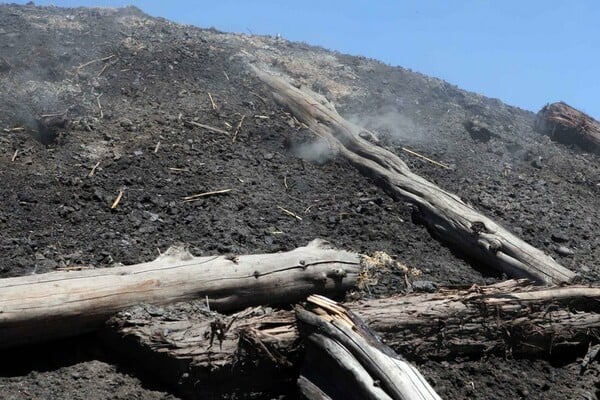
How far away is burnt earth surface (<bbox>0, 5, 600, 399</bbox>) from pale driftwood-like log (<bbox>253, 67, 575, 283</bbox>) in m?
0.13

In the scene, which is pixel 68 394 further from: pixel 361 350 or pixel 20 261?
pixel 361 350

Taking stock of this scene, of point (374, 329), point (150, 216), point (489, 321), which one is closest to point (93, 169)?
point (150, 216)

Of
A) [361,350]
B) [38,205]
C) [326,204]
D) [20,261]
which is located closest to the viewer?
[361,350]

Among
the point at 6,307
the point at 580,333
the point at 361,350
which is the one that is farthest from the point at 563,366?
the point at 6,307

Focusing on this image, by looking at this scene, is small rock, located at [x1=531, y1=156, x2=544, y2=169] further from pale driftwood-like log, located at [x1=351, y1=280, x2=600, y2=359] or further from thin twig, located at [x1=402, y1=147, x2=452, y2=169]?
pale driftwood-like log, located at [x1=351, y1=280, x2=600, y2=359]

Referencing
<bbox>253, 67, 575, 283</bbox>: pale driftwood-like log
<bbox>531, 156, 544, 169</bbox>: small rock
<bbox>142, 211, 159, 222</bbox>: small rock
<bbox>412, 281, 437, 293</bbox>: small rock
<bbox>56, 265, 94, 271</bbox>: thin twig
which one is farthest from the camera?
<bbox>531, 156, 544, 169</bbox>: small rock

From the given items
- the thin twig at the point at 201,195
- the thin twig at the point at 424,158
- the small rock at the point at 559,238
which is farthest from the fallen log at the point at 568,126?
the thin twig at the point at 201,195

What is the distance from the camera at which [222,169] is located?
670cm

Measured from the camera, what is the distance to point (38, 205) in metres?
5.59

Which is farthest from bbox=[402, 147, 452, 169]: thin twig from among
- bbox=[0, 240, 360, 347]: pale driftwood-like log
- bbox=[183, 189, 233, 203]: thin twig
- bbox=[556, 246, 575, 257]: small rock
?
bbox=[0, 240, 360, 347]: pale driftwood-like log

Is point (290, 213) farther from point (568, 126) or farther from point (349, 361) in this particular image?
point (568, 126)

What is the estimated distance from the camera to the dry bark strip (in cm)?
409

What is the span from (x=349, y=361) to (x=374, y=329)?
590mm

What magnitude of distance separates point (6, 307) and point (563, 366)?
11.5 feet
